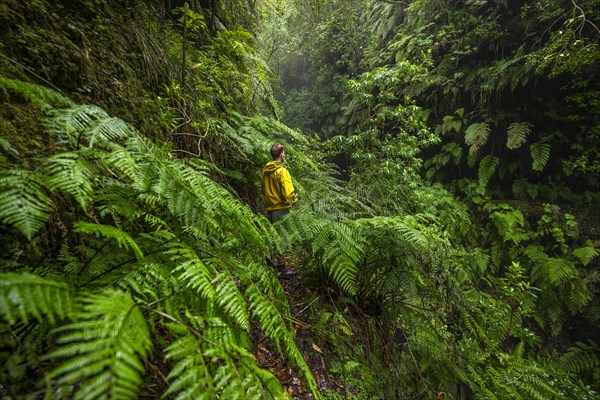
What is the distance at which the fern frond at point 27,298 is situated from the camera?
0.62 metres

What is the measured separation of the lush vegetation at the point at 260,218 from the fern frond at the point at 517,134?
0.05 metres

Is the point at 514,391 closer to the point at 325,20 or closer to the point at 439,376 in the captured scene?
the point at 439,376

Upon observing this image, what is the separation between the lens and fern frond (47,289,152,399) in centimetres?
58

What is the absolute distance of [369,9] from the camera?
9586 millimetres

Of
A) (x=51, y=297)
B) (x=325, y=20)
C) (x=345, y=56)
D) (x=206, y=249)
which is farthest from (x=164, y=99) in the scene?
(x=325, y=20)

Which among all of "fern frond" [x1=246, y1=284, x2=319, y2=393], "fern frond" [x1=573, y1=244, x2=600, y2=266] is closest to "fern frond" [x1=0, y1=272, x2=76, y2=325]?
"fern frond" [x1=246, y1=284, x2=319, y2=393]

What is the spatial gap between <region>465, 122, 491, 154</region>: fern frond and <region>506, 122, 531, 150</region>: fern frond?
398 mm

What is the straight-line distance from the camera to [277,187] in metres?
3.40

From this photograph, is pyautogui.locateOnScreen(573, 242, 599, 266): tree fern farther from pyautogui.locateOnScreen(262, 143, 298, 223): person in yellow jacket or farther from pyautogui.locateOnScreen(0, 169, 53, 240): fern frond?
pyautogui.locateOnScreen(0, 169, 53, 240): fern frond

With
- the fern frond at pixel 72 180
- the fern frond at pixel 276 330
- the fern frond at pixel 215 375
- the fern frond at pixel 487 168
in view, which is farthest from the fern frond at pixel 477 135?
the fern frond at pixel 72 180

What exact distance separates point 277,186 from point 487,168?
509 cm

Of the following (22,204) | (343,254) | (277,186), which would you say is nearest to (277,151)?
(277,186)

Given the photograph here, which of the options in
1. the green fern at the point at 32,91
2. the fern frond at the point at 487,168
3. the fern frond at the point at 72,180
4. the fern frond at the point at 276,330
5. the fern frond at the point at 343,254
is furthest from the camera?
the fern frond at the point at 487,168

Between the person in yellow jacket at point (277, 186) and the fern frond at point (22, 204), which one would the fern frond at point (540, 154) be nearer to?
the person in yellow jacket at point (277, 186)
